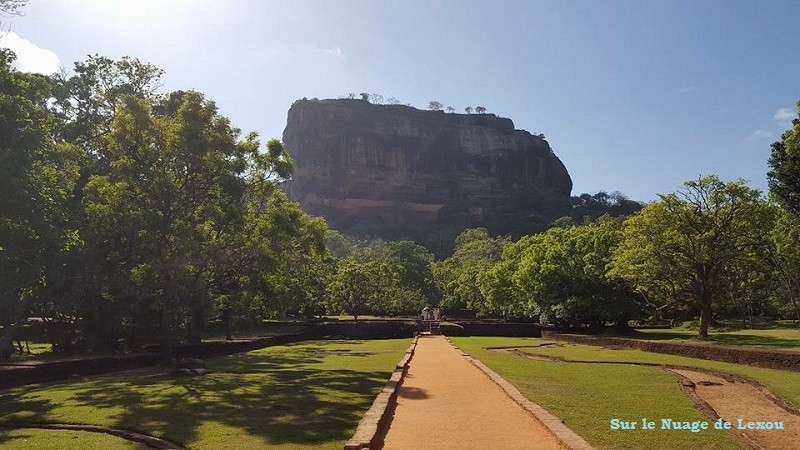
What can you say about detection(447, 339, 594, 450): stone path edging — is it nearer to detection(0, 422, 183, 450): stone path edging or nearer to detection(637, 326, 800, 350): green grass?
detection(0, 422, 183, 450): stone path edging

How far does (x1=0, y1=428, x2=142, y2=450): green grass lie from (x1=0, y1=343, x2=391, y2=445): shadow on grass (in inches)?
22.6

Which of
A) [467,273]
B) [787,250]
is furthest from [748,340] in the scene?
[467,273]

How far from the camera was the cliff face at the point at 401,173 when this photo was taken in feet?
468

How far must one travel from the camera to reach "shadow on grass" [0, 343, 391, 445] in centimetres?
879

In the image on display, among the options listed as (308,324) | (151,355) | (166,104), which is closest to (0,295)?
(151,355)

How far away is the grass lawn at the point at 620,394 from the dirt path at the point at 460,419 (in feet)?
2.40

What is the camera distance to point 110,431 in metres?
8.99

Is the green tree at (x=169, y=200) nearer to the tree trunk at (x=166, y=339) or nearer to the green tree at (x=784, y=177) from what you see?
the tree trunk at (x=166, y=339)

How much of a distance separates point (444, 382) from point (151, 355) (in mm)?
12519

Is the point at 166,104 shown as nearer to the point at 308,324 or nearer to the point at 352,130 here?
the point at 308,324

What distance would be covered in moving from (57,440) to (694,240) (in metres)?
27.9

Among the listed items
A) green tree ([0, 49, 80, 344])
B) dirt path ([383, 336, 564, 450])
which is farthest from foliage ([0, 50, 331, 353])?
dirt path ([383, 336, 564, 450])

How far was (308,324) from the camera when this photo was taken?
43781mm

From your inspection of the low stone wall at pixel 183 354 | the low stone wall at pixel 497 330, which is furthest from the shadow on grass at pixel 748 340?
the low stone wall at pixel 183 354
